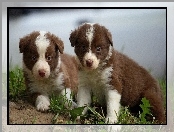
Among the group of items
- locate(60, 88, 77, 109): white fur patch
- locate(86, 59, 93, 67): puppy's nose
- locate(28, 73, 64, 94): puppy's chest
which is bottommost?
locate(60, 88, 77, 109): white fur patch

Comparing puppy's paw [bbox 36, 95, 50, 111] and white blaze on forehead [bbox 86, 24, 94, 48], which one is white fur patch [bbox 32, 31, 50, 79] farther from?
white blaze on forehead [bbox 86, 24, 94, 48]

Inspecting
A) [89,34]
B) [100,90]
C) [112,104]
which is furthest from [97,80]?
[89,34]

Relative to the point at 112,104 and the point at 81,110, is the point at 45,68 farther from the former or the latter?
the point at 112,104

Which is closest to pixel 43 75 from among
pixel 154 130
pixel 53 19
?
pixel 53 19

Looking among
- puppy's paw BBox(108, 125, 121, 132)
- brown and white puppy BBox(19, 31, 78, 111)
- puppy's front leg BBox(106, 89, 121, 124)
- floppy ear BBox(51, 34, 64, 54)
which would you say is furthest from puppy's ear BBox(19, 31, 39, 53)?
puppy's paw BBox(108, 125, 121, 132)

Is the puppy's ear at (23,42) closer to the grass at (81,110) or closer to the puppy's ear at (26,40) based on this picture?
the puppy's ear at (26,40)

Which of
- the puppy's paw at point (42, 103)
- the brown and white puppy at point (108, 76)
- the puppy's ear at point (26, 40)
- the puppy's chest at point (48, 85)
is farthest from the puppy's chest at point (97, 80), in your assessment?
the puppy's ear at point (26, 40)

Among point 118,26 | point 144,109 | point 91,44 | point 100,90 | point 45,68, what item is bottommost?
point 144,109
